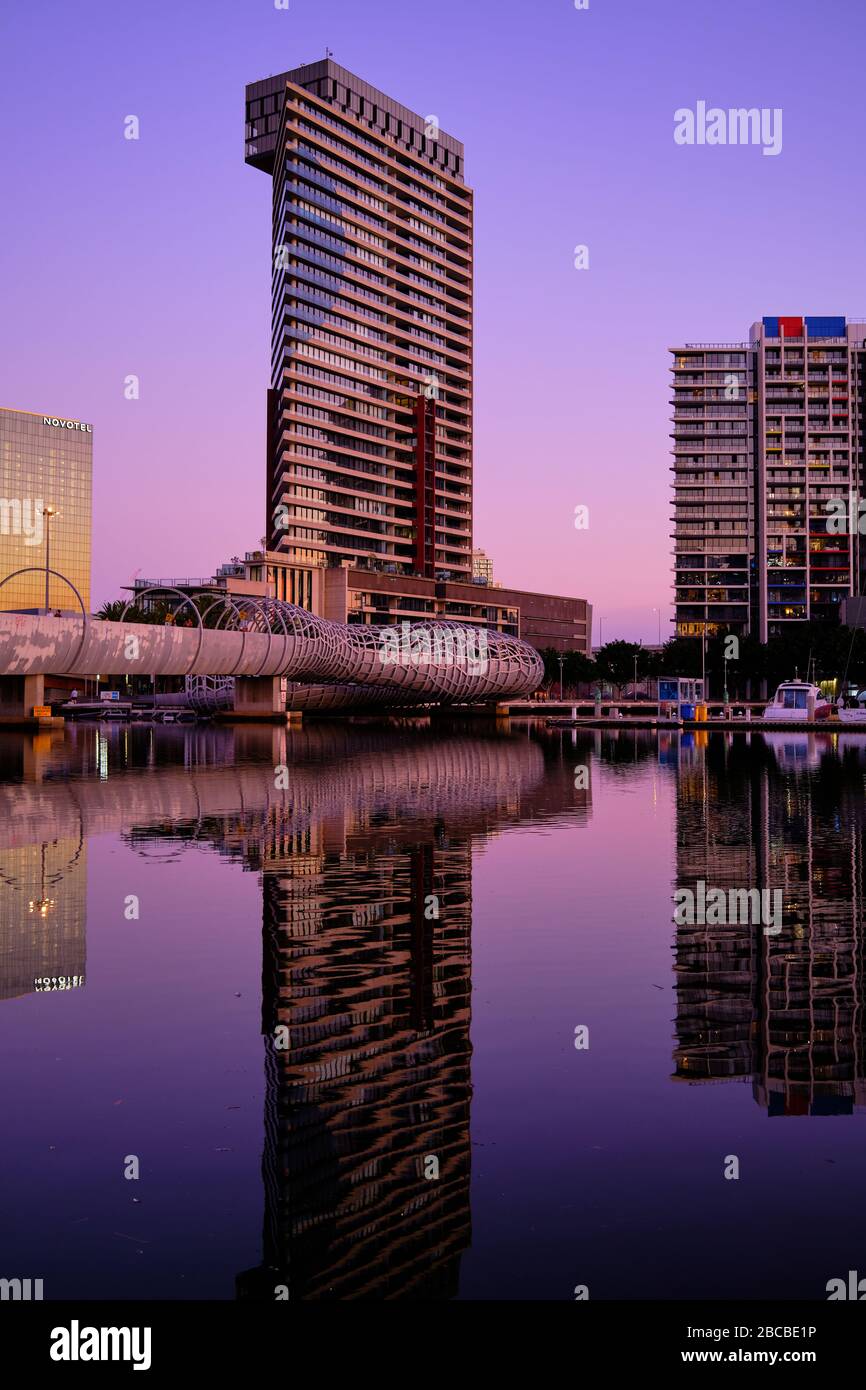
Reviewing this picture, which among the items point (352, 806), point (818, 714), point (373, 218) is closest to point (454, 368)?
point (373, 218)

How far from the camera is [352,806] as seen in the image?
30.8 m

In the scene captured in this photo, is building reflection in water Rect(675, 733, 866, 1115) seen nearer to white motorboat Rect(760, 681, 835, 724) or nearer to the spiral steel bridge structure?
the spiral steel bridge structure

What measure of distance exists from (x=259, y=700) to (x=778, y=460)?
386 ft

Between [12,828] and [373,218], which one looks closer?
[12,828]

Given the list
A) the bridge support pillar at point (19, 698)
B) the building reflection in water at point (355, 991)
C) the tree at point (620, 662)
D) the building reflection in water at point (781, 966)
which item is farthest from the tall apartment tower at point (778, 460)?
the building reflection in water at point (781, 966)

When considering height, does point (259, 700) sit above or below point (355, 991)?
above

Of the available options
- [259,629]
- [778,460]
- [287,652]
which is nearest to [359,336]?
[778,460]

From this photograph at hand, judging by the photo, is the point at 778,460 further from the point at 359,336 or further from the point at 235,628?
the point at 235,628

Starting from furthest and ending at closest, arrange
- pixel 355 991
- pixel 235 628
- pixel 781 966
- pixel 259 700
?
pixel 259 700
pixel 235 628
pixel 781 966
pixel 355 991

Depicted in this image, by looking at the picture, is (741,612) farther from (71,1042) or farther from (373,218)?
(71,1042)

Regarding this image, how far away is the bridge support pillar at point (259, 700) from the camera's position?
3979 inches

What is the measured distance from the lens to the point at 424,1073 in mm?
9531

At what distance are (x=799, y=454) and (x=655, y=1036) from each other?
194506mm
